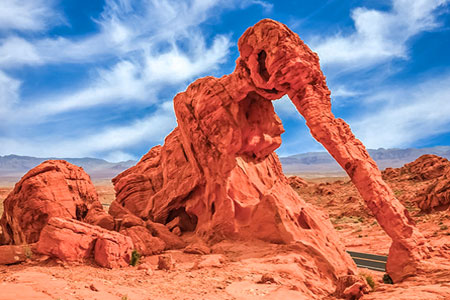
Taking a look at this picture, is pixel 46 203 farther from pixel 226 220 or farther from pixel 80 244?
pixel 226 220

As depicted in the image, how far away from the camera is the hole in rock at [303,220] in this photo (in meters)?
15.1

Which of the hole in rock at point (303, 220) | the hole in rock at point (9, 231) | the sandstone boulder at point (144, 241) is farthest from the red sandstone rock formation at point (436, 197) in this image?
the hole in rock at point (9, 231)

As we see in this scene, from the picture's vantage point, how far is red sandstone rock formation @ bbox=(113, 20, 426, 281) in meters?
13.0

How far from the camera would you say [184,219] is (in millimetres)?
19000

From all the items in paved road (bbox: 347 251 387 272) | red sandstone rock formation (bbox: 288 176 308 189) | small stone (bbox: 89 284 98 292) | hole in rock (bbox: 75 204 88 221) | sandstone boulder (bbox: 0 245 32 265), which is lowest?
paved road (bbox: 347 251 387 272)

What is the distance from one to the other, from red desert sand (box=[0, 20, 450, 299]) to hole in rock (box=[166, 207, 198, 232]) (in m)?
0.06

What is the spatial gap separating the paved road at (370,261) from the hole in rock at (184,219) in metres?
11.7

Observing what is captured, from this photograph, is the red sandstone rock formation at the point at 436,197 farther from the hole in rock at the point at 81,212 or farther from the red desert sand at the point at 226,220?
the hole in rock at the point at 81,212

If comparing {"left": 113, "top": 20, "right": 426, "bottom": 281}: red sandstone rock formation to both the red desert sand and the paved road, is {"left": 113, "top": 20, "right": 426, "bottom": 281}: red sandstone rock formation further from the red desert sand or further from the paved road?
the paved road

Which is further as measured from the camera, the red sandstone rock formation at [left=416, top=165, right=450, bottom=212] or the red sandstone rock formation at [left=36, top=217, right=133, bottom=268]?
the red sandstone rock formation at [left=416, top=165, right=450, bottom=212]

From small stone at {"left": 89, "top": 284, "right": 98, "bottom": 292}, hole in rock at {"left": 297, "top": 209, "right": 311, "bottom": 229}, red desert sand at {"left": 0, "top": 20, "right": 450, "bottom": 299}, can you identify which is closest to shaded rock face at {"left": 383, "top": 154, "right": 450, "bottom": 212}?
red desert sand at {"left": 0, "top": 20, "right": 450, "bottom": 299}

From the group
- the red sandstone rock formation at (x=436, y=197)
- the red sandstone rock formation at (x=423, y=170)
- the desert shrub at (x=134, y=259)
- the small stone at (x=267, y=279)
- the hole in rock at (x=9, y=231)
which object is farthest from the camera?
the red sandstone rock formation at (x=423, y=170)

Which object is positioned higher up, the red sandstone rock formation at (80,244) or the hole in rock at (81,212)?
the hole in rock at (81,212)

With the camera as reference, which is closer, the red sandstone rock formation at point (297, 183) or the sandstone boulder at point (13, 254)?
the sandstone boulder at point (13, 254)
